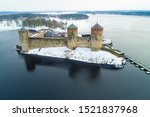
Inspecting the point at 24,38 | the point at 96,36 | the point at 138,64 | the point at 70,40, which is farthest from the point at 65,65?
the point at 24,38

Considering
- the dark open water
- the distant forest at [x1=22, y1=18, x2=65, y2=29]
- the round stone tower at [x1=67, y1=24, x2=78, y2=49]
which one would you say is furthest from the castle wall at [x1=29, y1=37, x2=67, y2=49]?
the distant forest at [x1=22, y1=18, x2=65, y2=29]

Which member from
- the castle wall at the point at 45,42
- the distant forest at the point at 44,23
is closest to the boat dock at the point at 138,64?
the castle wall at the point at 45,42

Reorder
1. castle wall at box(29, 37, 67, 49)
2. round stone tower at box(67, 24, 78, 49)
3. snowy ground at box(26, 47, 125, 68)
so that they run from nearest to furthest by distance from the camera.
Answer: snowy ground at box(26, 47, 125, 68) < round stone tower at box(67, 24, 78, 49) < castle wall at box(29, 37, 67, 49)

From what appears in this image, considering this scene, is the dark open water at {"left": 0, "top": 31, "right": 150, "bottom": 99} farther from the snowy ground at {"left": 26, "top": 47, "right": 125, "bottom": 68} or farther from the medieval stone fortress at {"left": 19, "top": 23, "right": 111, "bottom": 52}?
the medieval stone fortress at {"left": 19, "top": 23, "right": 111, "bottom": 52}

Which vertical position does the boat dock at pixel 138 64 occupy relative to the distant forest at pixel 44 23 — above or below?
below

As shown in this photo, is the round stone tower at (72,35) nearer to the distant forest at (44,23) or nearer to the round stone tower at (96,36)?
the round stone tower at (96,36)

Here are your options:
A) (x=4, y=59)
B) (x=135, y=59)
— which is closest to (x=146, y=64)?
(x=135, y=59)

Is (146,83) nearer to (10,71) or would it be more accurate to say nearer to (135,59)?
(135,59)

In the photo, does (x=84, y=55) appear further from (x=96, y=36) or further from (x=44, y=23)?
(x=44, y=23)
